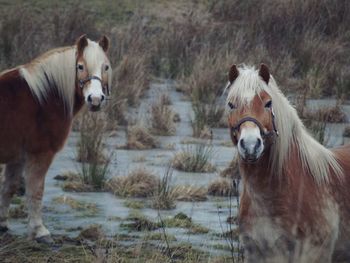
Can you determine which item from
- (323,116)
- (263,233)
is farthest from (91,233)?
(323,116)

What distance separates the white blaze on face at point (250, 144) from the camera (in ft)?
18.7

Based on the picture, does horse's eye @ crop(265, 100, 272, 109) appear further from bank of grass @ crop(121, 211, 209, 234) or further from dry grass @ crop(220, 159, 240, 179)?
dry grass @ crop(220, 159, 240, 179)

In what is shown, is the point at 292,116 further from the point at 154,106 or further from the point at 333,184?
the point at 154,106

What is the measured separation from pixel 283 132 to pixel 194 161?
5.11 meters

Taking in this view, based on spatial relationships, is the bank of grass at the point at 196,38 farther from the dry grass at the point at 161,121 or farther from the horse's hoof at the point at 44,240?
the horse's hoof at the point at 44,240

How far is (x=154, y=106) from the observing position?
1367 cm

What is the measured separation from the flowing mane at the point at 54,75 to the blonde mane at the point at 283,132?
118 inches

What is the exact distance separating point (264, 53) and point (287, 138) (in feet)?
37.7

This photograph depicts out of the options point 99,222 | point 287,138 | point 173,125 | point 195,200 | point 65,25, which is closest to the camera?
point 287,138

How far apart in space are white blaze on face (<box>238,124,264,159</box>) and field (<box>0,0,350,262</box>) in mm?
920

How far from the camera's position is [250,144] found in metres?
5.71

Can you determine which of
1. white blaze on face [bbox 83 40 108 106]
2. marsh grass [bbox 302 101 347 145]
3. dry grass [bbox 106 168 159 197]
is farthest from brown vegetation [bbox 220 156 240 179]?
white blaze on face [bbox 83 40 108 106]

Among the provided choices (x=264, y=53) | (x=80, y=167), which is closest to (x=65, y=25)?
(x=264, y=53)

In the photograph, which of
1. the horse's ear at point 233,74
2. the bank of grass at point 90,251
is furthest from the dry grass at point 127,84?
the horse's ear at point 233,74
